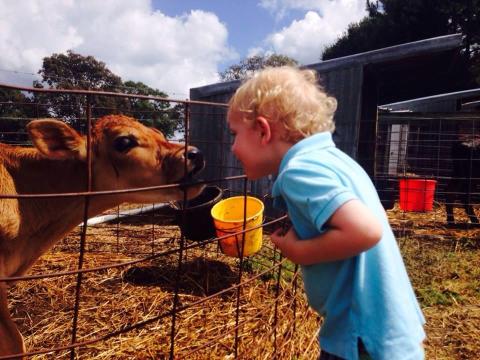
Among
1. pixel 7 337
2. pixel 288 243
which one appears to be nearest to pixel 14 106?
pixel 7 337

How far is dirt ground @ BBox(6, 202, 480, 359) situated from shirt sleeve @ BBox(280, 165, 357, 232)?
956 millimetres

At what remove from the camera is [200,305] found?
154 inches

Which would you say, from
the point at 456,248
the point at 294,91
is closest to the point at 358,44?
the point at 456,248

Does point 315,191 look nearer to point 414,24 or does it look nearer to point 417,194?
point 417,194

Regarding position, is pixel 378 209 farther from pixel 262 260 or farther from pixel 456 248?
pixel 456 248

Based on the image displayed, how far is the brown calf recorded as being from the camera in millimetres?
2977

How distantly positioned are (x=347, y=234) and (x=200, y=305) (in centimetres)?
286

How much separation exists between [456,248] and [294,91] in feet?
19.3

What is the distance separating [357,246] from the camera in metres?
1.32

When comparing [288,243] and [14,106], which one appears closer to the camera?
[288,243]

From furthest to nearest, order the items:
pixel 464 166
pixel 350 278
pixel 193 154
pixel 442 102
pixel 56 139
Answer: pixel 442 102, pixel 464 166, pixel 193 154, pixel 56 139, pixel 350 278

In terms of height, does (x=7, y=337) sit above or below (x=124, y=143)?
below

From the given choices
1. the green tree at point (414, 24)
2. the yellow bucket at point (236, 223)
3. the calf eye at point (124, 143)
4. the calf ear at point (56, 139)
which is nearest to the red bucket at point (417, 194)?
the yellow bucket at point (236, 223)

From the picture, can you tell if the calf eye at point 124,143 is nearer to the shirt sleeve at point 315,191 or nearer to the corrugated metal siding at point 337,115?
the shirt sleeve at point 315,191
